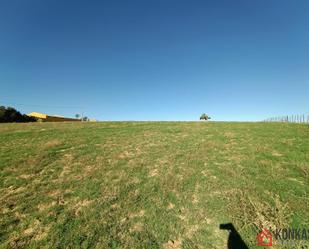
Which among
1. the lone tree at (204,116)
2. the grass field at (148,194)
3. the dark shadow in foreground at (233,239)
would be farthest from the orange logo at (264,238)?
the lone tree at (204,116)

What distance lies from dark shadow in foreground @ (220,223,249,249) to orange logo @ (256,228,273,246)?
0.36 m

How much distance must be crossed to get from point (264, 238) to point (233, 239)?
68cm

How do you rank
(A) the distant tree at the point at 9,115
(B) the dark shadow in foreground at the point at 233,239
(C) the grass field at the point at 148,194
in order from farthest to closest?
(A) the distant tree at the point at 9,115 → (C) the grass field at the point at 148,194 → (B) the dark shadow in foreground at the point at 233,239

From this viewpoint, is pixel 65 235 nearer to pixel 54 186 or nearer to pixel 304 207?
pixel 54 186

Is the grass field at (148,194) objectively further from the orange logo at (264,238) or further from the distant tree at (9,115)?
the distant tree at (9,115)

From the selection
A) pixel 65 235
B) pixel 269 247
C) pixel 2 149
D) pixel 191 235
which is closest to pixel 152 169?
pixel 191 235

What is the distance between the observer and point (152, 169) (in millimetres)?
7469

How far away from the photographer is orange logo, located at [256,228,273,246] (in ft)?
13.1

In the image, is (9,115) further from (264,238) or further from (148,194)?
(264,238)

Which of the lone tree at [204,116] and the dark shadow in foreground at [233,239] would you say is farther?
the lone tree at [204,116]

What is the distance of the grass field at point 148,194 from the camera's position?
4238 millimetres

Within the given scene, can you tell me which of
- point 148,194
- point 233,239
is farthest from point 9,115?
point 233,239

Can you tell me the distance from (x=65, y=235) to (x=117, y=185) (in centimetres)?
227

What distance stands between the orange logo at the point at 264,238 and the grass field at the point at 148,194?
0.11 m
